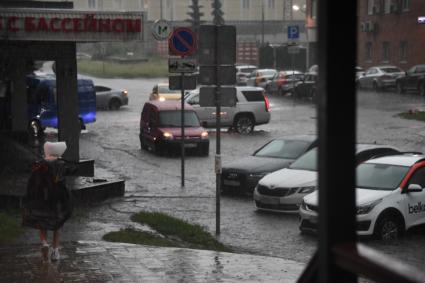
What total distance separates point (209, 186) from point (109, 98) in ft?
73.8

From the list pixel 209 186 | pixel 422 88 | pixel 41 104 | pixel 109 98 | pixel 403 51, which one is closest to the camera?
pixel 209 186

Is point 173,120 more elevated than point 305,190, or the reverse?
point 173,120

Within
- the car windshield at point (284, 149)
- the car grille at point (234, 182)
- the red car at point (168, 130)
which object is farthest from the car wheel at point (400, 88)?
the car grille at point (234, 182)

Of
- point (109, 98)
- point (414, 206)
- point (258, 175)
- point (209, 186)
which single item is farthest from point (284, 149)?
point (109, 98)

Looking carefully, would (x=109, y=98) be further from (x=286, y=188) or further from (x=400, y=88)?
(x=286, y=188)

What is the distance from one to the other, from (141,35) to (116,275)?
9241 millimetres

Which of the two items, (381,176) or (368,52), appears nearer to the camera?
(381,176)

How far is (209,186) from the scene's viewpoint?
1959 centimetres

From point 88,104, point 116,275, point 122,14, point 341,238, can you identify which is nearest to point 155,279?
point 116,275

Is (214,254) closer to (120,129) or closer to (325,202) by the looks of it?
(325,202)

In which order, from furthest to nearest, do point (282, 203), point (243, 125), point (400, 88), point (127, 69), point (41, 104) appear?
point (127, 69) < point (400, 88) < point (243, 125) < point (41, 104) < point (282, 203)

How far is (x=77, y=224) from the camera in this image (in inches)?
543

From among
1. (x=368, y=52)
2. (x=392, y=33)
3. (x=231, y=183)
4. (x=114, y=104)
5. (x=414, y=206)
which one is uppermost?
(x=392, y=33)

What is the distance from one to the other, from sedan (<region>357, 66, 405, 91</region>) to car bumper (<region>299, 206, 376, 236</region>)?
127 feet
